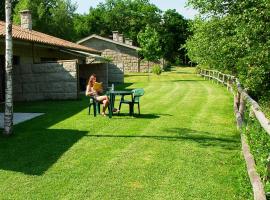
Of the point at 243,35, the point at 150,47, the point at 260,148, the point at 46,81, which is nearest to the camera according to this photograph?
the point at 260,148

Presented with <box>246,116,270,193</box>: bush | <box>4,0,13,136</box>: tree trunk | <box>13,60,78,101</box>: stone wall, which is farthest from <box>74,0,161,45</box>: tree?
<box>246,116,270,193</box>: bush

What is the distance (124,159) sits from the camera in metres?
7.20

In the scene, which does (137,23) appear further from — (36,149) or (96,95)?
(36,149)

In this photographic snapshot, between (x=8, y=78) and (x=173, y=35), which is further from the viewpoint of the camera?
(x=173, y=35)

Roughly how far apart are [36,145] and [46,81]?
9456 millimetres

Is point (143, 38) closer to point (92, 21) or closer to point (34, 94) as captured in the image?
point (34, 94)

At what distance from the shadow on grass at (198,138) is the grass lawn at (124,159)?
0.07ft

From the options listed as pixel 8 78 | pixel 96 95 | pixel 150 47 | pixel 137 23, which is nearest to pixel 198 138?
pixel 96 95

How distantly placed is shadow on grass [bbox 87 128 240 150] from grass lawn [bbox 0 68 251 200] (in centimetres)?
2

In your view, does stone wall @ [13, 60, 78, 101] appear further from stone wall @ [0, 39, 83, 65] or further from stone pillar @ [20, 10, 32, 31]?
stone pillar @ [20, 10, 32, 31]

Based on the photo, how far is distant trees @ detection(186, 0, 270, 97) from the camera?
1072 cm

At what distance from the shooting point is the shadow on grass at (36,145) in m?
6.88

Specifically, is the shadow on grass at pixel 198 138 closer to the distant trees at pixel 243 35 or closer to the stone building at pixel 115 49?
the distant trees at pixel 243 35

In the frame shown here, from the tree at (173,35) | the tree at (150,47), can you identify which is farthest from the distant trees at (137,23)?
the tree at (150,47)
